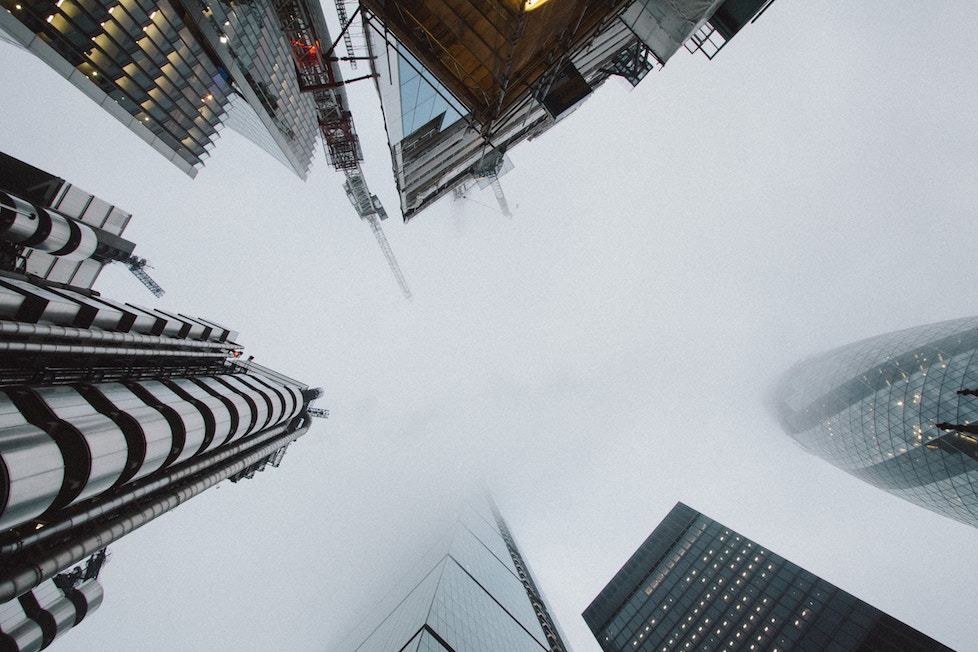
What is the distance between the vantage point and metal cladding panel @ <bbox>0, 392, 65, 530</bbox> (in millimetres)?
9984

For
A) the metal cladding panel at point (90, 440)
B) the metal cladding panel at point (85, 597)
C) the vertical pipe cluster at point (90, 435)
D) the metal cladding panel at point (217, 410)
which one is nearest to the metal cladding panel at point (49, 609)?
the metal cladding panel at point (85, 597)

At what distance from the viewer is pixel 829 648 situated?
60406 mm

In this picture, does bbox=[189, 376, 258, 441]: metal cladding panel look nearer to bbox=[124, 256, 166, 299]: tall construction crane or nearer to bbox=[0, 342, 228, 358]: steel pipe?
bbox=[0, 342, 228, 358]: steel pipe

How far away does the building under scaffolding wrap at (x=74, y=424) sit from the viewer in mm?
11859

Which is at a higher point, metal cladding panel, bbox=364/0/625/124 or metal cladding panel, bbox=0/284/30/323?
metal cladding panel, bbox=364/0/625/124

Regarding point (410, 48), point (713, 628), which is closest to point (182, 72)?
point (410, 48)

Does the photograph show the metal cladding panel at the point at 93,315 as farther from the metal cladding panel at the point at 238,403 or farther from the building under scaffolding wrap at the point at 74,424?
the metal cladding panel at the point at 238,403

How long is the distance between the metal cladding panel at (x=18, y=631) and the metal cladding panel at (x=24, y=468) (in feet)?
31.7

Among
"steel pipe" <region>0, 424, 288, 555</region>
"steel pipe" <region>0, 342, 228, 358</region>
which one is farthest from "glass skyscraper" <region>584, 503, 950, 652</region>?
"steel pipe" <region>0, 342, 228, 358</region>

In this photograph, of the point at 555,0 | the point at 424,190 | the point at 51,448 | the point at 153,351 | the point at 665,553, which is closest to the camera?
the point at 51,448

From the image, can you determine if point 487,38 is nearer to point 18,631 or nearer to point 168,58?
point 18,631

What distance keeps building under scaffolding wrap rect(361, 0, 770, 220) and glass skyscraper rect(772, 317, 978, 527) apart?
44859 millimetres

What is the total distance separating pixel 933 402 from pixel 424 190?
218ft

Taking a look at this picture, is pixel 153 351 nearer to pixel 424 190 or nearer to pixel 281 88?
pixel 424 190
